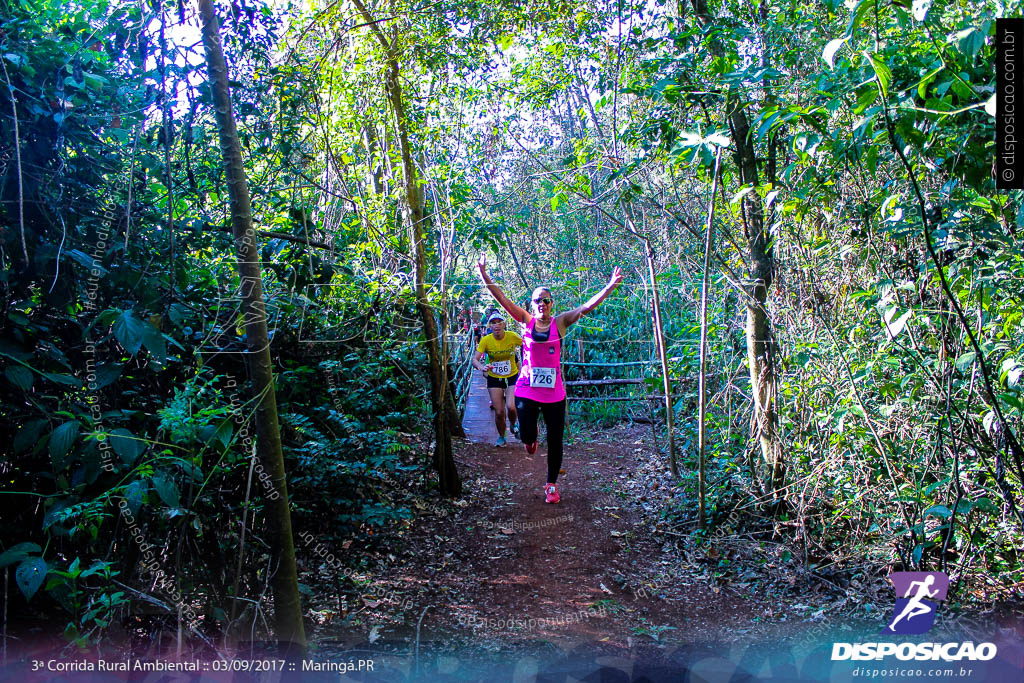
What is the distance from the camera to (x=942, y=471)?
3021mm

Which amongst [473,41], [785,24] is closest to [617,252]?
[473,41]

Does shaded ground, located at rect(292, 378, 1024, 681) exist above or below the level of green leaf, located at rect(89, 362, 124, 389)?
below

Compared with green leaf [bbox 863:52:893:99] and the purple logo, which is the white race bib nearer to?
the purple logo

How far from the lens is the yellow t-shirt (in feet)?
21.3

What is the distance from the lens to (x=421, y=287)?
4613mm

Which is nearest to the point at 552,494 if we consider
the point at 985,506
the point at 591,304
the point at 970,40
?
the point at 591,304

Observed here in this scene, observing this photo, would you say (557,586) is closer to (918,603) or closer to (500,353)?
(918,603)

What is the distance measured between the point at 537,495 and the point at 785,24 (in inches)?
142

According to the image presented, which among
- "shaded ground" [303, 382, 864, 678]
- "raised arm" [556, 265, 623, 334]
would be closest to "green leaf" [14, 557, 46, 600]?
"shaded ground" [303, 382, 864, 678]

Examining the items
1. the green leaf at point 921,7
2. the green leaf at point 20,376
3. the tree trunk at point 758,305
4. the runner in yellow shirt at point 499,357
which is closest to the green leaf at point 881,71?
the green leaf at point 921,7

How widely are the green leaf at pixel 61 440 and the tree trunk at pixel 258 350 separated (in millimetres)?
568

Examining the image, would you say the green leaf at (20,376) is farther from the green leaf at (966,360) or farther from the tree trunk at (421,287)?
the green leaf at (966,360)

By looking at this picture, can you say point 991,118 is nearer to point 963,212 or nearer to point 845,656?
point 963,212

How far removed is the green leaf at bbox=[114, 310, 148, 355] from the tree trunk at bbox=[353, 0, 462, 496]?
2.72 m
